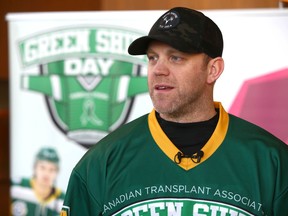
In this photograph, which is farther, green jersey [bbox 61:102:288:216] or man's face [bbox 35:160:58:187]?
man's face [bbox 35:160:58:187]

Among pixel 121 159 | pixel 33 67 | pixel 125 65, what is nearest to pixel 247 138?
pixel 121 159

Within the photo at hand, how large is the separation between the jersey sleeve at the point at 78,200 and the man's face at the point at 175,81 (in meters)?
0.26

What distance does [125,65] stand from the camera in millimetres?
2768

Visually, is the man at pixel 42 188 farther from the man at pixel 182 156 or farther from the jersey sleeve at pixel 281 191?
the jersey sleeve at pixel 281 191

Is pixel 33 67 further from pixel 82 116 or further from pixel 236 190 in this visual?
pixel 236 190

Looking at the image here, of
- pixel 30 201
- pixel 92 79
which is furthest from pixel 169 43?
pixel 30 201

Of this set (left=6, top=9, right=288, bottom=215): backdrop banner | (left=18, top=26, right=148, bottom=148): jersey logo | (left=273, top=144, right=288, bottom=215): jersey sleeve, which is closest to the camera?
(left=273, top=144, right=288, bottom=215): jersey sleeve

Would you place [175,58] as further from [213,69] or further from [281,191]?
[281,191]

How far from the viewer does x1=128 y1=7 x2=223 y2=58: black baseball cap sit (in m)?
1.51

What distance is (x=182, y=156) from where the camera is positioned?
1.53 m

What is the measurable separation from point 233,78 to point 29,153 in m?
0.97

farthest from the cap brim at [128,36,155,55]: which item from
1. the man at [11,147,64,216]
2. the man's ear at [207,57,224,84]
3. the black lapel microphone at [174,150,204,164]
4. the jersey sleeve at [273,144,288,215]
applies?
the man at [11,147,64,216]

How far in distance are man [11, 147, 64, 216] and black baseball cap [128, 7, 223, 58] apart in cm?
137

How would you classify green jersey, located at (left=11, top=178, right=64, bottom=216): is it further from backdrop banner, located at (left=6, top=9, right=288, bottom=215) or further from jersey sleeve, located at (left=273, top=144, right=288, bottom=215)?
jersey sleeve, located at (left=273, top=144, right=288, bottom=215)
